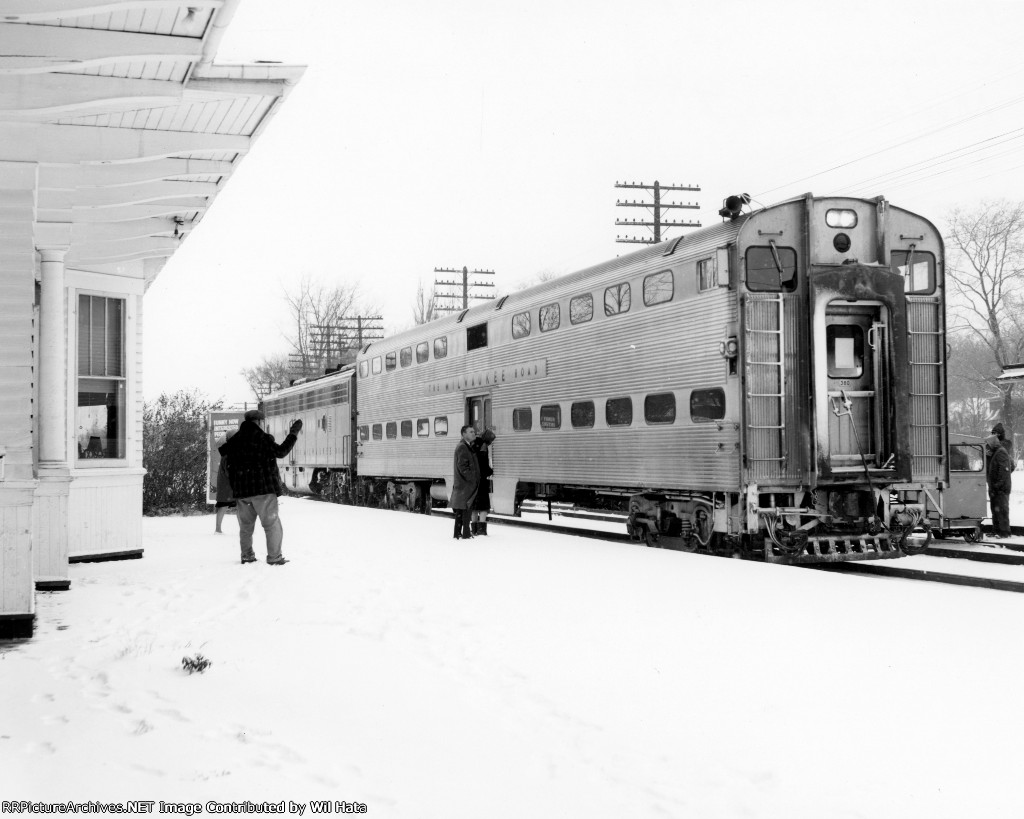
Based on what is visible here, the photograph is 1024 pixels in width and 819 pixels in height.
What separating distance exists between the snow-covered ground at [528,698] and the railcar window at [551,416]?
6347mm

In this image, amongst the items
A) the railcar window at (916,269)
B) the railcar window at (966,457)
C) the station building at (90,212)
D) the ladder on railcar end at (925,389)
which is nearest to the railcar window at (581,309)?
the railcar window at (916,269)

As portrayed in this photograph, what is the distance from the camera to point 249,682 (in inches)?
231

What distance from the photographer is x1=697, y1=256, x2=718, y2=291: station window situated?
12.2m

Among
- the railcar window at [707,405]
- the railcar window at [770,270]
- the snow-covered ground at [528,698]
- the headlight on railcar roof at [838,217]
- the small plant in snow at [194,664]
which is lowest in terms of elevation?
the snow-covered ground at [528,698]

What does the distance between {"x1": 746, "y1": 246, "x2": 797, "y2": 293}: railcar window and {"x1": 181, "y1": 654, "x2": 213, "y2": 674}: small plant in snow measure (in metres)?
8.04

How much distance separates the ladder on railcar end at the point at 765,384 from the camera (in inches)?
467

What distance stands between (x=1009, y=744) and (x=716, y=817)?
179 cm

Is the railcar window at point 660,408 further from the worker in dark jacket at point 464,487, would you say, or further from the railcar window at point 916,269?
the railcar window at point 916,269

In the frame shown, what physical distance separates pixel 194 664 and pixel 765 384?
780 cm

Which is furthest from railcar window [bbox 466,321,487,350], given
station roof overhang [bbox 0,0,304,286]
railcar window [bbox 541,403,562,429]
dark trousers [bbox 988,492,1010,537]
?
dark trousers [bbox 988,492,1010,537]

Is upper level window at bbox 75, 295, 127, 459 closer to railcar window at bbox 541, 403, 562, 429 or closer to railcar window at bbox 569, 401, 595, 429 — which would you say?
railcar window at bbox 569, 401, 595, 429

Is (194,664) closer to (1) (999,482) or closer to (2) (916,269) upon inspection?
(2) (916,269)

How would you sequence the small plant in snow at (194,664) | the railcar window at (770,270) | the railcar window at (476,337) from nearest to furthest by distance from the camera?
the small plant in snow at (194,664), the railcar window at (770,270), the railcar window at (476,337)

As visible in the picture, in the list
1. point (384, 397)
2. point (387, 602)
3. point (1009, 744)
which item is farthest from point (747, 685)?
point (384, 397)
